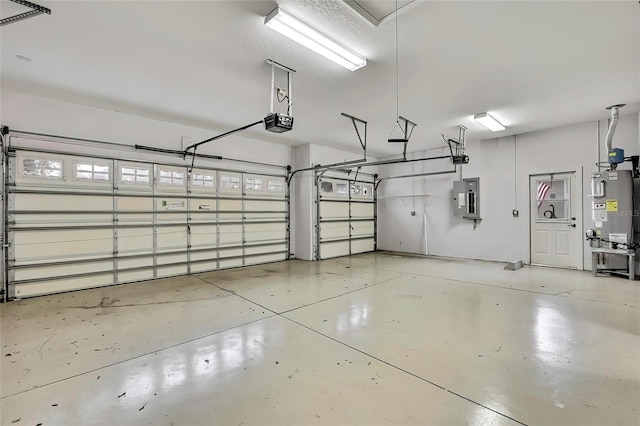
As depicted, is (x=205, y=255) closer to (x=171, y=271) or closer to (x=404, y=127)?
(x=171, y=271)

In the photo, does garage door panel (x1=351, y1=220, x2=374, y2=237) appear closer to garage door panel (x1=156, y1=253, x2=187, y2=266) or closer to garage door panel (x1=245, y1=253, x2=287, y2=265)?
garage door panel (x1=245, y1=253, x2=287, y2=265)

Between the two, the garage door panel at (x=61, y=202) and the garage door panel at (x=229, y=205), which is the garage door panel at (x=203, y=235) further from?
the garage door panel at (x=61, y=202)

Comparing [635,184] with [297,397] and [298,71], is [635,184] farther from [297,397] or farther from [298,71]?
[297,397]

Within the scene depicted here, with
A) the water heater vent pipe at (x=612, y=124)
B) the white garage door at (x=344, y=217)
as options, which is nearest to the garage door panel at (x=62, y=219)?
the white garage door at (x=344, y=217)

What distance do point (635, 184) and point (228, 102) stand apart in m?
7.00

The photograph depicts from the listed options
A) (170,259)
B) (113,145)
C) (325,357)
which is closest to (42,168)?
(113,145)

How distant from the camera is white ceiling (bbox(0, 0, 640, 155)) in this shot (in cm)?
255

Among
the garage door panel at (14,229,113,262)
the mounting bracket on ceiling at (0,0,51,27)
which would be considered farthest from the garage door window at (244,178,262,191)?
the mounting bracket on ceiling at (0,0,51,27)

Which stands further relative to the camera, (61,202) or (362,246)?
(362,246)

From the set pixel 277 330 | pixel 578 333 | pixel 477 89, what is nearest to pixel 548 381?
pixel 578 333

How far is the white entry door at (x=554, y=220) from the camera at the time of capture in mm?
5928

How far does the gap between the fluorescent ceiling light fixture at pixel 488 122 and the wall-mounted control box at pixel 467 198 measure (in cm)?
152

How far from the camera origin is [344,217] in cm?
815

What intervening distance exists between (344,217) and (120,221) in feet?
17.0
